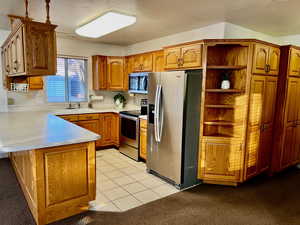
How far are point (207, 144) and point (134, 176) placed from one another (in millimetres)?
1336

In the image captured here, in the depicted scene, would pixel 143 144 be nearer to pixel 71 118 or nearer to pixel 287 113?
pixel 71 118

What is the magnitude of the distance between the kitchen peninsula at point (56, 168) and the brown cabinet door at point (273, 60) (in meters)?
2.81

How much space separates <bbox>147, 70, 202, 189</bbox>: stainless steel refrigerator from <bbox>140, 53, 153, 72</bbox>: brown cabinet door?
3.59 ft

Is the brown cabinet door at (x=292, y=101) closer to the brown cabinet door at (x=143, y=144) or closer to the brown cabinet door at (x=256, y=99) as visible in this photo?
the brown cabinet door at (x=256, y=99)

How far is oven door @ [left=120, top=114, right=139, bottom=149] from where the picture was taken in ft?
13.9

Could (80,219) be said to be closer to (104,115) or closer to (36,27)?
(36,27)

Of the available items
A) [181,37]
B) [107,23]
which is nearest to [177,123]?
[107,23]

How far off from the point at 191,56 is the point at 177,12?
66 cm

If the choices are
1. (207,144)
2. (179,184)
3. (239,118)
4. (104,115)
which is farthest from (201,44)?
(104,115)

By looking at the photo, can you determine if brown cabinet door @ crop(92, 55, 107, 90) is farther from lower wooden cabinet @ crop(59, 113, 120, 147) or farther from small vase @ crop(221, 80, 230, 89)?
small vase @ crop(221, 80, 230, 89)

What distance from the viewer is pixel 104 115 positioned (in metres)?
4.91

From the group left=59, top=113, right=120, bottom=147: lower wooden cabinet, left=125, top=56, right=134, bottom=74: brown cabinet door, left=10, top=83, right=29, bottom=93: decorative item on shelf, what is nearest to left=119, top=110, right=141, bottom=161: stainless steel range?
left=59, top=113, right=120, bottom=147: lower wooden cabinet

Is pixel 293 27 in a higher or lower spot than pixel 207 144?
higher

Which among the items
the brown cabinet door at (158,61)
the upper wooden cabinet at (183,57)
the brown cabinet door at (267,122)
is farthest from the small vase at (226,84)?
the brown cabinet door at (158,61)
